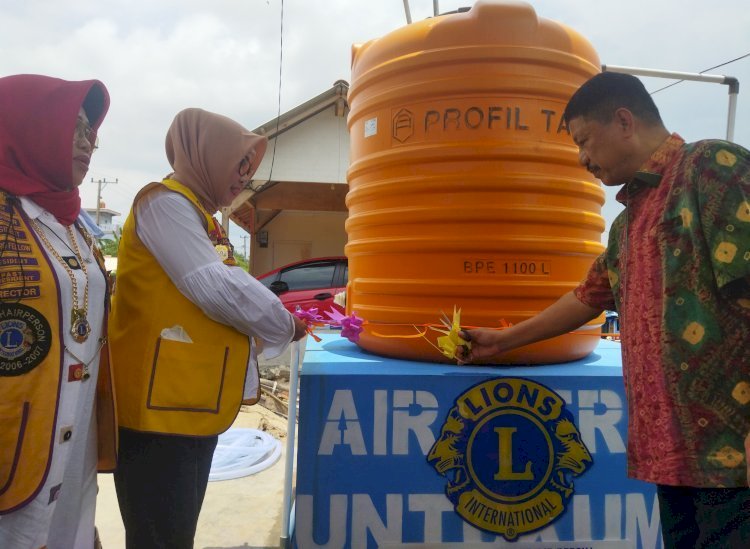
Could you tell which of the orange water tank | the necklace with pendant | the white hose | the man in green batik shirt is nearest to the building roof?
the white hose

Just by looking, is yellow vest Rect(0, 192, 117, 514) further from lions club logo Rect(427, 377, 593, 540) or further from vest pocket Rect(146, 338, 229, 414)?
lions club logo Rect(427, 377, 593, 540)

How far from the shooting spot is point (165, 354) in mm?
1391

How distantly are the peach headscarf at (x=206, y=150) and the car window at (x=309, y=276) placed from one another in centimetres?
523

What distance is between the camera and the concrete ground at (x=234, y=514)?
8.66 ft

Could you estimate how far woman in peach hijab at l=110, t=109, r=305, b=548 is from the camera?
4.58ft

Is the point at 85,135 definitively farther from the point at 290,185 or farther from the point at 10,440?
the point at 290,185

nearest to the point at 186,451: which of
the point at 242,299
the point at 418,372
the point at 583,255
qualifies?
the point at 242,299

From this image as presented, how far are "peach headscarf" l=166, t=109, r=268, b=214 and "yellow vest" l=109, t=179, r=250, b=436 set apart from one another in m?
0.09

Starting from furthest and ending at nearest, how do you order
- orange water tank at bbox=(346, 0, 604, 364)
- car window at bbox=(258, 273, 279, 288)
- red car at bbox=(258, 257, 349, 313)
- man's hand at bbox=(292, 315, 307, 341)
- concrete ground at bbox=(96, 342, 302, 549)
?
1. car window at bbox=(258, 273, 279, 288)
2. red car at bbox=(258, 257, 349, 313)
3. concrete ground at bbox=(96, 342, 302, 549)
4. orange water tank at bbox=(346, 0, 604, 364)
5. man's hand at bbox=(292, 315, 307, 341)

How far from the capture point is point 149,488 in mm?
1421

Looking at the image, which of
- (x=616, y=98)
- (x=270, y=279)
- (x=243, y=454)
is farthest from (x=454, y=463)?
(x=270, y=279)

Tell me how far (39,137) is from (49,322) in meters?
0.41

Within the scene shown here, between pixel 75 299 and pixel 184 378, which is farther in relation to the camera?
pixel 184 378

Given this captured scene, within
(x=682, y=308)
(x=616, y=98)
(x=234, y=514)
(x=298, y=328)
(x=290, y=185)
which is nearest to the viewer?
(x=682, y=308)
